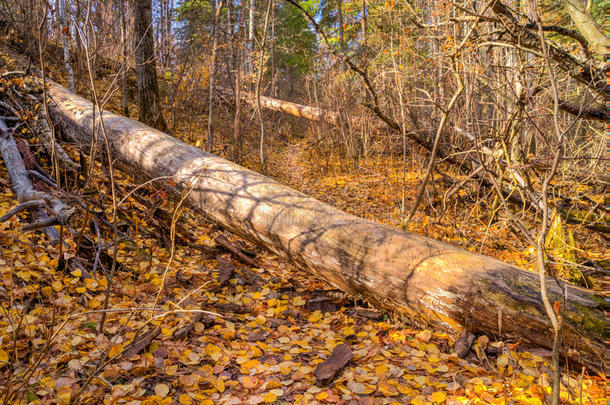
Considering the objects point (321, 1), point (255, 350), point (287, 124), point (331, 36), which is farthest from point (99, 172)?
point (321, 1)

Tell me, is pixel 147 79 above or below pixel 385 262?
above

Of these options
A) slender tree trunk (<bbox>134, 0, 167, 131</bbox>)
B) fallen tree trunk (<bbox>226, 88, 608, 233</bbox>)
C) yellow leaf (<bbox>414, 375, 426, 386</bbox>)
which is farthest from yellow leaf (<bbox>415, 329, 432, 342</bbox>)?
slender tree trunk (<bbox>134, 0, 167, 131</bbox>)

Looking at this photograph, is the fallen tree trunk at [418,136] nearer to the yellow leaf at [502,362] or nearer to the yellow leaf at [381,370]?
the yellow leaf at [502,362]

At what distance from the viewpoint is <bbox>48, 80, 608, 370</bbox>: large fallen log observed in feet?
6.75

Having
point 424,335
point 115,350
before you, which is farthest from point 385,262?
point 115,350

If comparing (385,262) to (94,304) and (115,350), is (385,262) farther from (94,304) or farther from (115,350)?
(94,304)

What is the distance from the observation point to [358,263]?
259 centimetres

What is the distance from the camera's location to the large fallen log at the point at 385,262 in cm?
206

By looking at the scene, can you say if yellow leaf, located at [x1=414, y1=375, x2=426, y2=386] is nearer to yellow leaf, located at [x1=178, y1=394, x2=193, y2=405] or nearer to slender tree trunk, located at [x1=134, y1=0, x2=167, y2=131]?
yellow leaf, located at [x1=178, y1=394, x2=193, y2=405]

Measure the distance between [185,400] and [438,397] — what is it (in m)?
1.34

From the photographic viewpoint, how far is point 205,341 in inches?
87.4

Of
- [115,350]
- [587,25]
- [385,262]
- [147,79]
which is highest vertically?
[587,25]

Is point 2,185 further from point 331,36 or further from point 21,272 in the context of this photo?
point 331,36

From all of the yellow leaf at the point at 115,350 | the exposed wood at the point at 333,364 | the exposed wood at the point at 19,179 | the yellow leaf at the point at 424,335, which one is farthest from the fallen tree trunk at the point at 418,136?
the exposed wood at the point at 19,179
